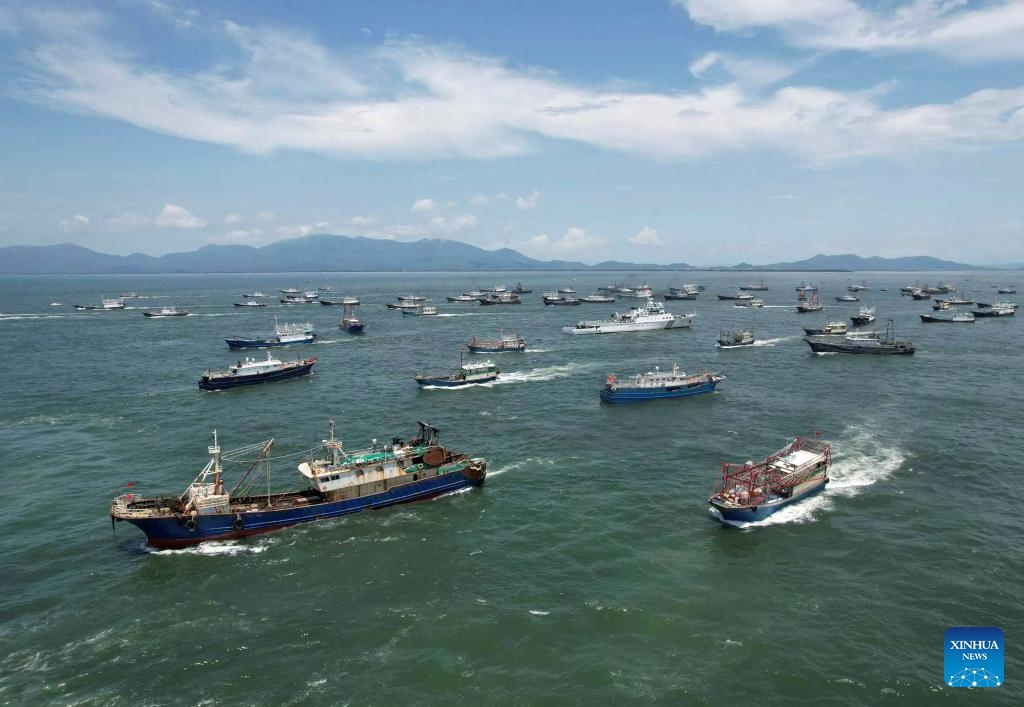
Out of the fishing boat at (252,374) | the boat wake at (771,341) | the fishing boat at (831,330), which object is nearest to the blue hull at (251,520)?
the fishing boat at (252,374)

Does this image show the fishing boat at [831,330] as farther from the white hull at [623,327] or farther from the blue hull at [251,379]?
the blue hull at [251,379]

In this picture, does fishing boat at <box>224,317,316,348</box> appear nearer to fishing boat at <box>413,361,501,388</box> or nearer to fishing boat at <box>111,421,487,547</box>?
fishing boat at <box>413,361,501,388</box>

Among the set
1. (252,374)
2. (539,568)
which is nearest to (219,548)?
(539,568)

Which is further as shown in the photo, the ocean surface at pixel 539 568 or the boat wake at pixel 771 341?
the boat wake at pixel 771 341

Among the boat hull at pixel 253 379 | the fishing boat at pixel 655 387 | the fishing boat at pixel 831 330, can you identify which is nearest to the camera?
the fishing boat at pixel 655 387

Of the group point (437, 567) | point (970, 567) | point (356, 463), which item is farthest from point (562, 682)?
point (970, 567)

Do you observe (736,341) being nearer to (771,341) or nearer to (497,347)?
(771,341)

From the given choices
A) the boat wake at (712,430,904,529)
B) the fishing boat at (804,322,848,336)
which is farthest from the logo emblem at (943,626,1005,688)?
the fishing boat at (804,322,848,336)
